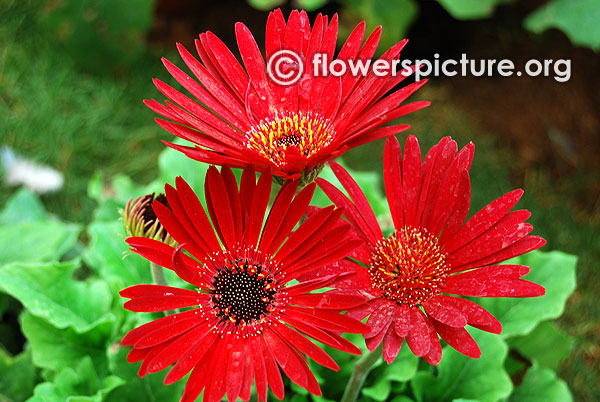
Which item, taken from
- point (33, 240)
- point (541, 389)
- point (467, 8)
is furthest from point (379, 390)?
Result: point (467, 8)

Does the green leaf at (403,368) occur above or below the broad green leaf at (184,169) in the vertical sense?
below

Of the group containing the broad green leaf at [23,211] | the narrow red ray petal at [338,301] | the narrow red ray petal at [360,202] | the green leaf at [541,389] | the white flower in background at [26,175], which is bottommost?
the green leaf at [541,389]

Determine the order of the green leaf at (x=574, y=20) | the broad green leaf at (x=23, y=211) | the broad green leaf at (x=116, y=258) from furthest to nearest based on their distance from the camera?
the green leaf at (x=574, y=20)
the broad green leaf at (x=23, y=211)
the broad green leaf at (x=116, y=258)

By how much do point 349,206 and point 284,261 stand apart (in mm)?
137

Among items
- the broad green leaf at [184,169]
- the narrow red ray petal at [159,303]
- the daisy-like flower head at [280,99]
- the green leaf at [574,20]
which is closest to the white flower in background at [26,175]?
the broad green leaf at [184,169]

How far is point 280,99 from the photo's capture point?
3.73 feet

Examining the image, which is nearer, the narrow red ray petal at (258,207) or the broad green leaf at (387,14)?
the narrow red ray petal at (258,207)

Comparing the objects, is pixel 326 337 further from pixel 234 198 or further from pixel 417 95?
pixel 417 95

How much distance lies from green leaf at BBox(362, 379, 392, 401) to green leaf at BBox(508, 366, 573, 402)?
351 millimetres

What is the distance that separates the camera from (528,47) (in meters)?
3.23

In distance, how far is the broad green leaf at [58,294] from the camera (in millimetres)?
1396

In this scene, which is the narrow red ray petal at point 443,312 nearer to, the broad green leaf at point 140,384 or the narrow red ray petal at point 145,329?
the narrow red ray petal at point 145,329

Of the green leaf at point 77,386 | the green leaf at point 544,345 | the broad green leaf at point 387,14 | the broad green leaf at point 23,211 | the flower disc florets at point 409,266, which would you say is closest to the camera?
the flower disc florets at point 409,266

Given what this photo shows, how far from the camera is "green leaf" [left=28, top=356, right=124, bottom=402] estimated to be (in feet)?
4.17
